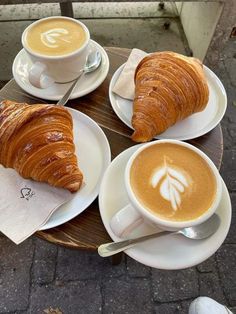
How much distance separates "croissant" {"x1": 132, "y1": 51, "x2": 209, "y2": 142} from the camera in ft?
2.81

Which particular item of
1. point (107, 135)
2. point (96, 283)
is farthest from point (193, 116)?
point (96, 283)

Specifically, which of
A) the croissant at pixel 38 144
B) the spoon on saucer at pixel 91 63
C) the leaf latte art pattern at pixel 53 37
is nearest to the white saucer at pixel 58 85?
the spoon on saucer at pixel 91 63

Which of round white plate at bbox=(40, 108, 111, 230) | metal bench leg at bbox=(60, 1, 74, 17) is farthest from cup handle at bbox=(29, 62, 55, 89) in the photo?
metal bench leg at bbox=(60, 1, 74, 17)

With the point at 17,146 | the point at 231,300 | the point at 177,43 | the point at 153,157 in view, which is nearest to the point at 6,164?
the point at 17,146

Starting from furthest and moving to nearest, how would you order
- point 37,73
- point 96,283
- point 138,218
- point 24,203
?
1. point 96,283
2. point 37,73
3. point 24,203
4. point 138,218

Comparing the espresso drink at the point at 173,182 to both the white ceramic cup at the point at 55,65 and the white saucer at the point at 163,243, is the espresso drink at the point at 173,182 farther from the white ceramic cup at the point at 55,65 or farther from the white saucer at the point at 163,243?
the white ceramic cup at the point at 55,65

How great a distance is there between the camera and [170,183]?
27.1 inches

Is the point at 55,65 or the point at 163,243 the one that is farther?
the point at 55,65

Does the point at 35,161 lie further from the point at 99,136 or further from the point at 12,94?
the point at 12,94

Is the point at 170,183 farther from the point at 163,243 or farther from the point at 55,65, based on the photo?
the point at 55,65

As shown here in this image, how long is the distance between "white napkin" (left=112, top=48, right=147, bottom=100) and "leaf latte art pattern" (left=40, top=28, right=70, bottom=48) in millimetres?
192

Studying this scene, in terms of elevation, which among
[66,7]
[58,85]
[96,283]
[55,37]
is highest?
[55,37]

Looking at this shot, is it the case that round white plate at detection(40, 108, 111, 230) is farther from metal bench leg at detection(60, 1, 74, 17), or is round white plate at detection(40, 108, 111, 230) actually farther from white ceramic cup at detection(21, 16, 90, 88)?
metal bench leg at detection(60, 1, 74, 17)

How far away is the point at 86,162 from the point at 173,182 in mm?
266
